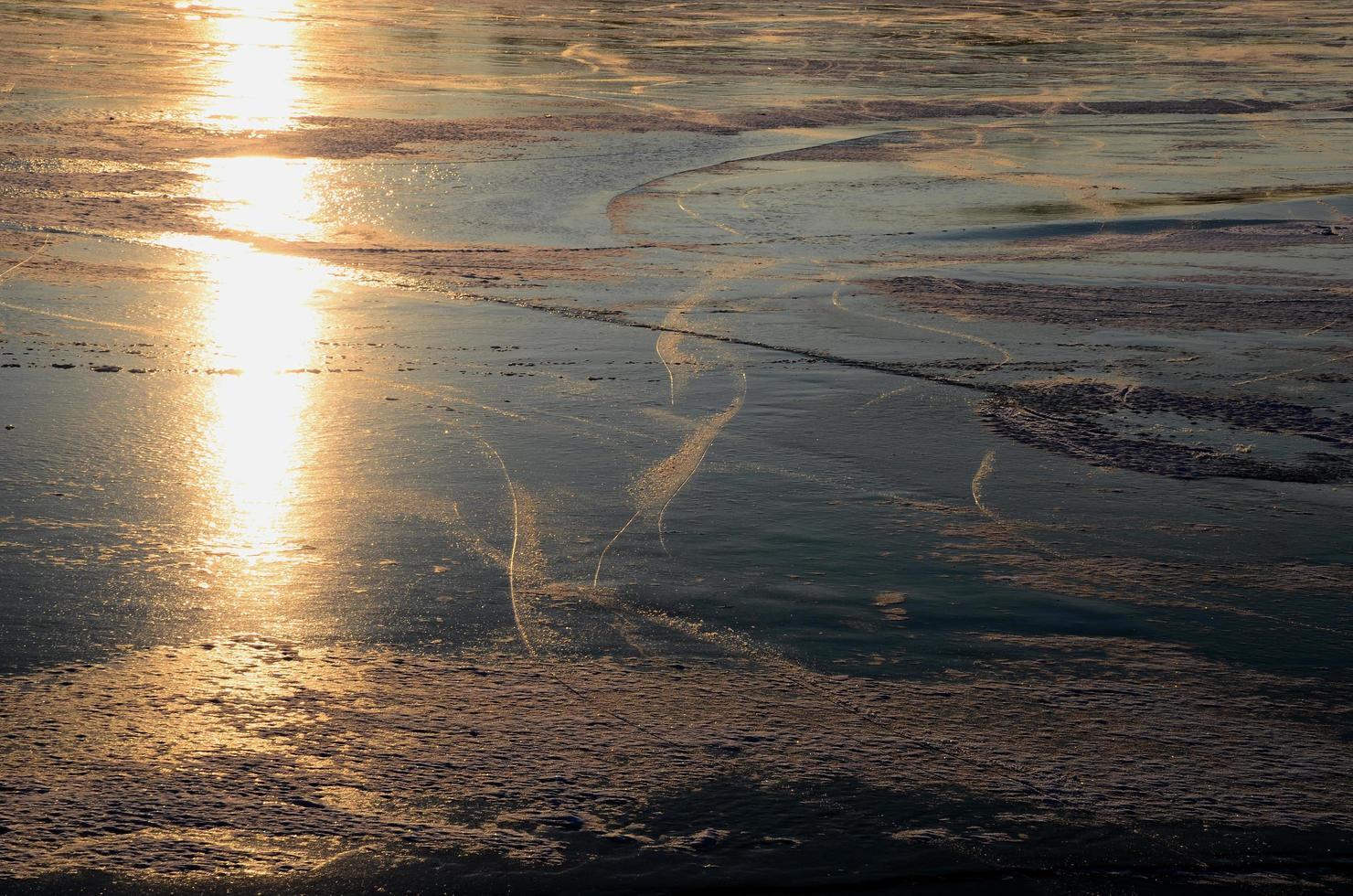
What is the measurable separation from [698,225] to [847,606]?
6999mm

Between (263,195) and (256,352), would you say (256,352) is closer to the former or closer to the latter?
(256,352)

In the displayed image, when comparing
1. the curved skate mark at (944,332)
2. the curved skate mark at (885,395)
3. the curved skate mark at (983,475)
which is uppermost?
the curved skate mark at (944,332)

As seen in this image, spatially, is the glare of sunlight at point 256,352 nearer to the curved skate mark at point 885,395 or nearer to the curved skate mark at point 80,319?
the curved skate mark at point 80,319

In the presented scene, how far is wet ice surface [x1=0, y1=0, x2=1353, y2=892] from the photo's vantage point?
356 cm

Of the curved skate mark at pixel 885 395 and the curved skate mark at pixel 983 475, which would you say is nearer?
the curved skate mark at pixel 983 475

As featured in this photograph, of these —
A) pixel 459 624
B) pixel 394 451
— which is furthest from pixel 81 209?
pixel 459 624

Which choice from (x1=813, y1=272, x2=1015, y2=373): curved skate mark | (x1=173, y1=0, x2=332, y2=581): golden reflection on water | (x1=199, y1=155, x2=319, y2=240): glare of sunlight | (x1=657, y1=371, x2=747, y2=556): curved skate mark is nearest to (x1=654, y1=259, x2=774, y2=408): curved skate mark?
(x1=657, y1=371, x2=747, y2=556): curved skate mark

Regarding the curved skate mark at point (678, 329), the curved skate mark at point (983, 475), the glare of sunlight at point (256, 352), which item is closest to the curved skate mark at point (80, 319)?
the glare of sunlight at point (256, 352)

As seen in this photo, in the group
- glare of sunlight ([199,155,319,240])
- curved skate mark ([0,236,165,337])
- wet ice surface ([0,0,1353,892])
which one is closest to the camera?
wet ice surface ([0,0,1353,892])

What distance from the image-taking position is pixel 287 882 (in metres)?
3.26

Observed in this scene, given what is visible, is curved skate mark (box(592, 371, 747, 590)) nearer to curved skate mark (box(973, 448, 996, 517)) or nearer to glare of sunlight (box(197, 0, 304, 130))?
curved skate mark (box(973, 448, 996, 517))

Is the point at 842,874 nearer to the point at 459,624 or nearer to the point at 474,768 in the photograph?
the point at 474,768

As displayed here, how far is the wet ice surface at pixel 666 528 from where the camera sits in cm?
356

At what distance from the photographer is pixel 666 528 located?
5.42 metres
